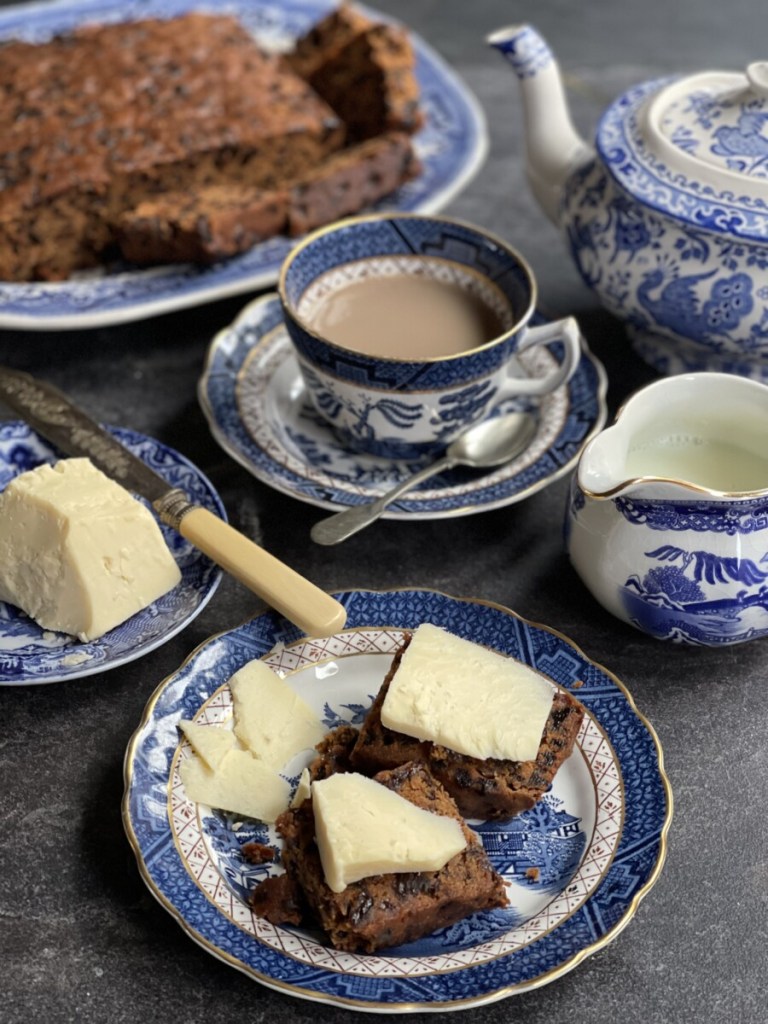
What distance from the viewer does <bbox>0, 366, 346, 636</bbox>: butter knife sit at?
1572 mm

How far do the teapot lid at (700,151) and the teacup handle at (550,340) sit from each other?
0.24m

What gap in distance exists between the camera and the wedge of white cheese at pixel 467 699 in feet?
4.54

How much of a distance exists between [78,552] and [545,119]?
125cm

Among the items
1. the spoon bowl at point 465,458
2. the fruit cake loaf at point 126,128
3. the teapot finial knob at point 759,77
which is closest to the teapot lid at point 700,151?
the teapot finial knob at point 759,77

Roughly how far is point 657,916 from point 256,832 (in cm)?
50

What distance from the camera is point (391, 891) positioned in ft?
4.10

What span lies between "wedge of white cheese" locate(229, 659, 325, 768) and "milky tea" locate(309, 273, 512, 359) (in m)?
0.63

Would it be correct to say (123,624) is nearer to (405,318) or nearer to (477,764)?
(477,764)

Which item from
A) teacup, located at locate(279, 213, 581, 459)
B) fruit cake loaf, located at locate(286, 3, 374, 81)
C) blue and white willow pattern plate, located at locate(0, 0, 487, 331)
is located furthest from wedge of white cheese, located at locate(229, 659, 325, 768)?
fruit cake loaf, located at locate(286, 3, 374, 81)

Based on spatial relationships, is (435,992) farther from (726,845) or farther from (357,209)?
(357,209)

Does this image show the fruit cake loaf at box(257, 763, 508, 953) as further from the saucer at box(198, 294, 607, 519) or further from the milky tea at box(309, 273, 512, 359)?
the milky tea at box(309, 273, 512, 359)

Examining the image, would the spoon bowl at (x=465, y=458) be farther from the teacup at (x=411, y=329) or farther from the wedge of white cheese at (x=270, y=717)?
the wedge of white cheese at (x=270, y=717)

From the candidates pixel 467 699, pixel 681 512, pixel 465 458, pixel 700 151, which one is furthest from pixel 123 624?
pixel 700 151

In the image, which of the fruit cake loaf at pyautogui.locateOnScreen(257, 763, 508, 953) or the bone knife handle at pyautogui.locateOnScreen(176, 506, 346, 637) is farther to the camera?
the bone knife handle at pyautogui.locateOnScreen(176, 506, 346, 637)
